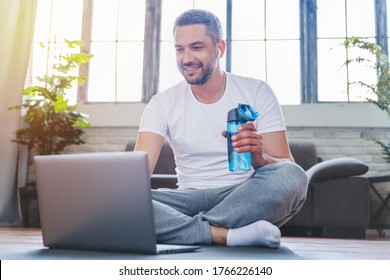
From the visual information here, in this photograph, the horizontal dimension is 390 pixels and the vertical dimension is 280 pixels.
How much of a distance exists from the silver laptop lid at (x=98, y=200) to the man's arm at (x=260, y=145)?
324 millimetres

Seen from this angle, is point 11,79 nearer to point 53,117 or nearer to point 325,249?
point 53,117

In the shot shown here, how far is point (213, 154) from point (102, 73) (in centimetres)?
260

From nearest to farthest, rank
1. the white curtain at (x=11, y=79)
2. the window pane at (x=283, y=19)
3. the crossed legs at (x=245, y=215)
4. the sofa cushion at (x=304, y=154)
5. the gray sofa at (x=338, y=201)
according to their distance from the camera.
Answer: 1. the crossed legs at (x=245, y=215)
2. the gray sofa at (x=338, y=201)
3. the sofa cushion at (x=304, y=154)
4. the white curtain at (x=11, y=79)
5. the window pane at (x=283, y=19)

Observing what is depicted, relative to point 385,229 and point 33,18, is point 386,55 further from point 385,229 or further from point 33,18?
point 33,18

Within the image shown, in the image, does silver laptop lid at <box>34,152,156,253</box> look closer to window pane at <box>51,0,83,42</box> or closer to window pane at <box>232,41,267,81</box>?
window pane at <box>232,41,267,81</box>

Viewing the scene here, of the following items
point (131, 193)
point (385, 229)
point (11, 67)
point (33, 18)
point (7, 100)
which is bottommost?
point (385, 229)

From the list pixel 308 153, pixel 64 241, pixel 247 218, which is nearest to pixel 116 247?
pixel 64 241

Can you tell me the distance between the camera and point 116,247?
1238mm

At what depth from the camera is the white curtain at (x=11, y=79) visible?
3494mm

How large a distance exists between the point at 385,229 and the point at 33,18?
3.02m

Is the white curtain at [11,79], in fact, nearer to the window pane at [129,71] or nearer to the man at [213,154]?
the window pane at [129,71]

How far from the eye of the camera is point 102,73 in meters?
4.05

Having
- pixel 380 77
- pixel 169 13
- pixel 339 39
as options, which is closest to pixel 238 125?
pixel 380 77

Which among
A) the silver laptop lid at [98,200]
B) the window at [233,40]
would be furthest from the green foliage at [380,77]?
the silver laptop lid at [98,200]
